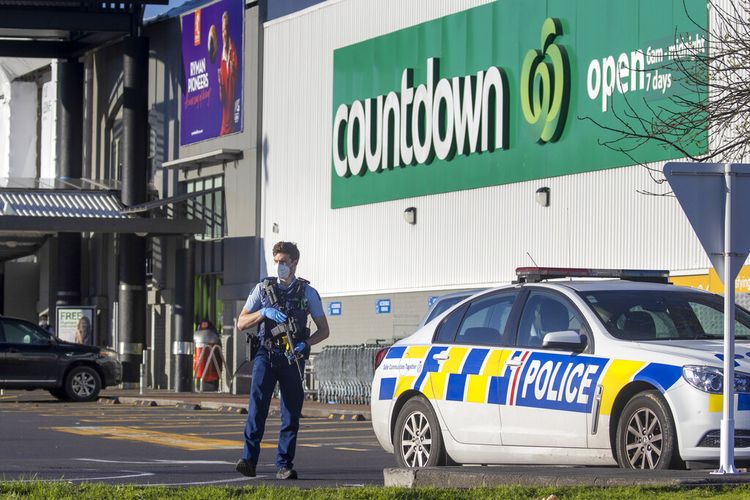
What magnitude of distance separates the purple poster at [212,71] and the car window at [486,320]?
28077mm

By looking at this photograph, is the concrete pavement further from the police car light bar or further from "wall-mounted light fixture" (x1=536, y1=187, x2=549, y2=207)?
the police car light bar

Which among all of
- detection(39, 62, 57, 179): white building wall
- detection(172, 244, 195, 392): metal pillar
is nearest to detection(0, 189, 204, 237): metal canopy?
detection(172, 244, 195, 392): metal pillar

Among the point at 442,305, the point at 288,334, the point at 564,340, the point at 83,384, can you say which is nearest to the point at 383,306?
the point at 83,384

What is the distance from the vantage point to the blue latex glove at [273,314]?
12.5 m

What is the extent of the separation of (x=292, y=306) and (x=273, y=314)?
26cm

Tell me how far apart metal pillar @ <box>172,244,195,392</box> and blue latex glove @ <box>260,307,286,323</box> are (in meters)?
28.3

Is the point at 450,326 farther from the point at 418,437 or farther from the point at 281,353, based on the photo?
the point at 281,353

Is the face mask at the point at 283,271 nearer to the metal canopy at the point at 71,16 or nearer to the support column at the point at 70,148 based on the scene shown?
the metal canopy at the point at 71,16

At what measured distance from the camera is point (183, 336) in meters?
42.3

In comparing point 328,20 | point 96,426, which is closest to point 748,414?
point 96,426

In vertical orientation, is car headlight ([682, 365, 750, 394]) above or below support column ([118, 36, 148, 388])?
below

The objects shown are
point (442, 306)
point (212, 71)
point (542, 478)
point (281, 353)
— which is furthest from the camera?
point (212, 71)

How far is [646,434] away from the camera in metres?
11.0

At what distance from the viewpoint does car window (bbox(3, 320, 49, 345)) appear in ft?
101
